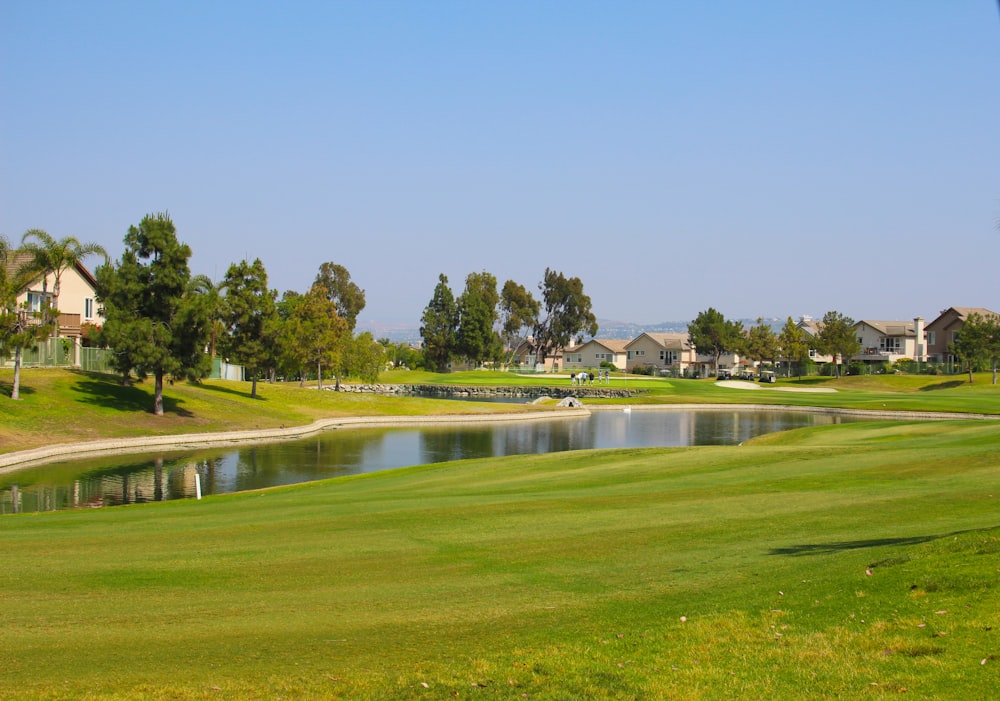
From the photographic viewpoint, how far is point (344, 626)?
35.7 feet

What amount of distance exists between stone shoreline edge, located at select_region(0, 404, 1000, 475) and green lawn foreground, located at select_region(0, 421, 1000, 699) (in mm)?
22270

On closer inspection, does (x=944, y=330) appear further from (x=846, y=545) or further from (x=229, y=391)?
(x=846, y=545)

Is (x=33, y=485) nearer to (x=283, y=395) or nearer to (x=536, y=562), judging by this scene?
(x=536, y=562)

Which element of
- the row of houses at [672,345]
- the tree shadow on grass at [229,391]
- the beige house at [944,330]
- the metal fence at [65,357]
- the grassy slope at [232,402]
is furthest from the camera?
the beige house at [944,330]

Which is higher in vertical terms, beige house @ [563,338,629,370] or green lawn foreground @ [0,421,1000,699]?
beige house @ [563,338,629,370]

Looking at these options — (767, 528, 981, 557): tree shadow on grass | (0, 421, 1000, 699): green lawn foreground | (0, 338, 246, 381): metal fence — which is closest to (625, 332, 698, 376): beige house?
(0, 338, 246, 381): metal fence

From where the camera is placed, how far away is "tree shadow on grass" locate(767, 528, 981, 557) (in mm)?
13383

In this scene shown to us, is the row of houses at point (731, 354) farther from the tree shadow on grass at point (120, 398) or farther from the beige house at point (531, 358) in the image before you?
the tree shadow on grass at point (120, 398)

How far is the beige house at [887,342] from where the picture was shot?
453 feet

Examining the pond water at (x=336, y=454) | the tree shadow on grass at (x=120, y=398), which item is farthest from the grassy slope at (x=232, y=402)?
the pond water at (x=336, y=454)

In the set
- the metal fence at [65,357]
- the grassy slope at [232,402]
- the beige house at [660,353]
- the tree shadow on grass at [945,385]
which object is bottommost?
the grassy slope at [232,402]

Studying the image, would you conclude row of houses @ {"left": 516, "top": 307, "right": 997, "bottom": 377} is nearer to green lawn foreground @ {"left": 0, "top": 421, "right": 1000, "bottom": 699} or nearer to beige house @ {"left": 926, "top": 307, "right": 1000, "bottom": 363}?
beige house @ {"left": 926, "top": 307, "right": 1000, "bottom": 363}

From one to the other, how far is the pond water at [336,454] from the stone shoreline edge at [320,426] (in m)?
1.50

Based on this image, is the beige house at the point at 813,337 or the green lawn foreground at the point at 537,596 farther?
the beige house at the point at 813,337
